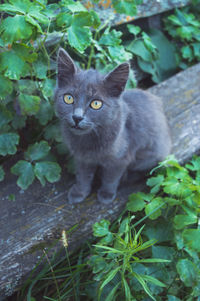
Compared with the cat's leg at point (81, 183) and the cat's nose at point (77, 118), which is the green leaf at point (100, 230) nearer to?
the cat's leg at point (81, 183)

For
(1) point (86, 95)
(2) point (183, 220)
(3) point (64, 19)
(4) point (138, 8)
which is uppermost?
(3) point (64, 19)

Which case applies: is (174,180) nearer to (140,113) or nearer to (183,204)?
(183,204)

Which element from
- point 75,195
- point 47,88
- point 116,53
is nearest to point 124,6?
point 116,53

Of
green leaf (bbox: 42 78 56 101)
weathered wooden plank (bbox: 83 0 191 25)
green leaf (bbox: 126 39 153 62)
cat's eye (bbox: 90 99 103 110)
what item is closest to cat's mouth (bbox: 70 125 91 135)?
cat's eye (bbox: 90 99 103 110)

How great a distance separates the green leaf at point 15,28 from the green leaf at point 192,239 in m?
1.16

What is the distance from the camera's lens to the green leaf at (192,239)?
1.31 meters

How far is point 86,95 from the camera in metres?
1.44

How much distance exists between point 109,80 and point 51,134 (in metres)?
0.59

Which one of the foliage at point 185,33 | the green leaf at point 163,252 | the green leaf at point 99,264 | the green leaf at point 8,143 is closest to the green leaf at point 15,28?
the green leaf at point 8,143

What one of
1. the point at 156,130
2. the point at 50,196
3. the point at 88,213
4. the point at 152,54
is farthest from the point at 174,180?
the point at 152,54

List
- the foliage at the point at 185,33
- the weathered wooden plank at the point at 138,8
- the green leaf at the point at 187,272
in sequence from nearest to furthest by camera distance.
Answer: the green leaf at the point at 187,272
the weathered wooden plank at the point at 138,8
the foliage at the point at 185,33

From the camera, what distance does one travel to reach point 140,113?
1805 millimetres

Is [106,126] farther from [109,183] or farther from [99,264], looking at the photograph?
[99,264]

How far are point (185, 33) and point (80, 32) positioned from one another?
160 centimetres
